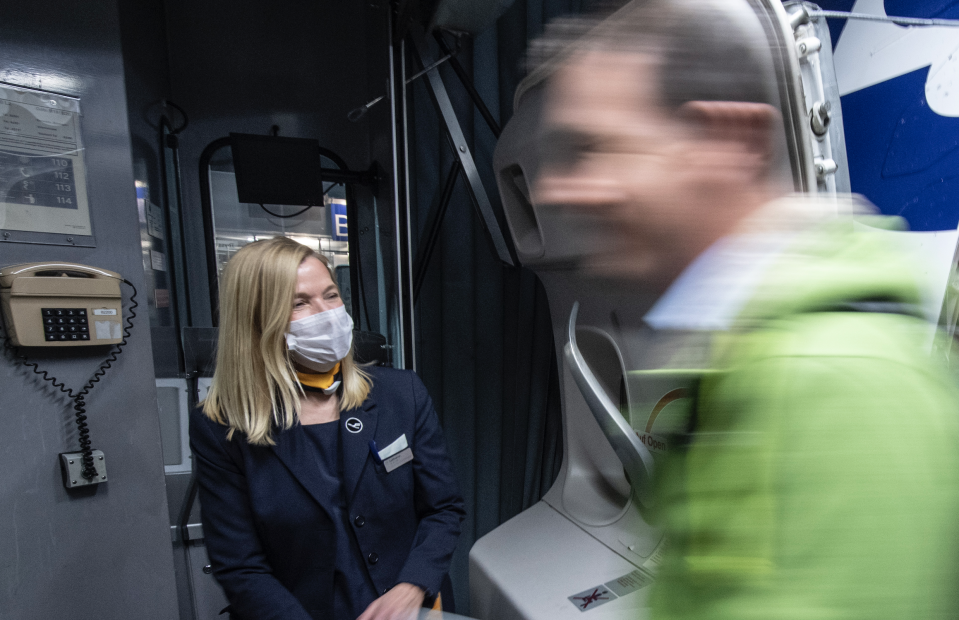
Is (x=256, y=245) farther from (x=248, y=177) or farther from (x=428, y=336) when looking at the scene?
(x=428, y=336)

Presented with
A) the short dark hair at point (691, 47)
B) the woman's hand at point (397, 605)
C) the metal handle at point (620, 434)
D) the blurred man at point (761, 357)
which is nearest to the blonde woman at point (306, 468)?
the woman's hand at point (397, 605)

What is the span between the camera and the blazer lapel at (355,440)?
3.79 ft

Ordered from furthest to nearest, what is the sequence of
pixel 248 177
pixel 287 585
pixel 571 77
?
pixel 248 177 < pixel 287 585 < pixel 571 77

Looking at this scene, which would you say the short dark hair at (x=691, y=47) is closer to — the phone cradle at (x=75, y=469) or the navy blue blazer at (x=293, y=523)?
the navy blue blazer at (x=293, y=523)

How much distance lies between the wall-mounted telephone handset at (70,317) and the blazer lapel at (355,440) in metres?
0.77

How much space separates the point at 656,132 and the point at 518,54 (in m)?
1.78

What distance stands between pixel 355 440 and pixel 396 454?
107mm

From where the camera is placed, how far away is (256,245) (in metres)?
1.25

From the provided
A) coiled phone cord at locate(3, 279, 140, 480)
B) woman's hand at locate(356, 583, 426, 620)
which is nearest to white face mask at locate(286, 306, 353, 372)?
woman's hand at locate(356, 583, 426, 620)

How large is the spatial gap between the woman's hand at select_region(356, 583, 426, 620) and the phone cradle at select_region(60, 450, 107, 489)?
0.91 metres

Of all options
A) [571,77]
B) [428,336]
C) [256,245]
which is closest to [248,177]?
[256,245]

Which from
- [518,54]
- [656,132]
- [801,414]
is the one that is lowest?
[801,414]

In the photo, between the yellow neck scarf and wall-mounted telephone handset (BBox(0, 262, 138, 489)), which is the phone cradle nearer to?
wall-mounted telephone handset (BBox(0, 262, 138, 489))

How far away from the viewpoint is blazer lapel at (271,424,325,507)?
1.12 meters
